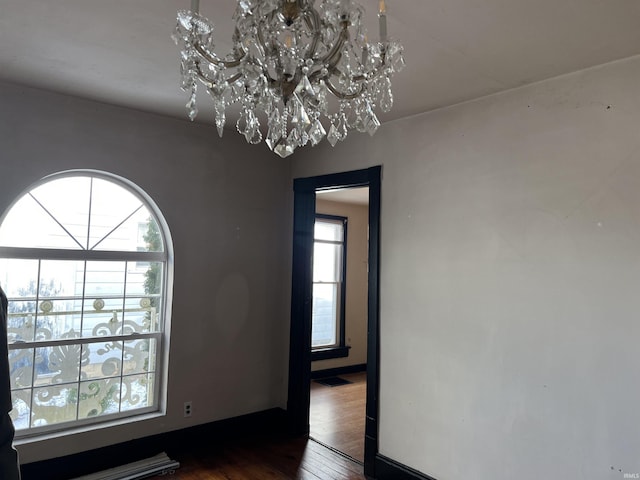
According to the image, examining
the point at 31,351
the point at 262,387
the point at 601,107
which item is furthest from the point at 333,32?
the point at 262,387

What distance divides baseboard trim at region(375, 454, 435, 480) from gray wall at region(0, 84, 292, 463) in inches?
47.8

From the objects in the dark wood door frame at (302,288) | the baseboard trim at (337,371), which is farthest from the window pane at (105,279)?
the baseboard trim at (337,371)

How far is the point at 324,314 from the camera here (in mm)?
5910

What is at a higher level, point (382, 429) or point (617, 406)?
point (617, 406)

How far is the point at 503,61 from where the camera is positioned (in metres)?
2.13

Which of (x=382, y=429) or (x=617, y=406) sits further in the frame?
(x=382, y=429)

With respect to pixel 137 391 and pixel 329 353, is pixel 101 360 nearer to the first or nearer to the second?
pixel 137 391

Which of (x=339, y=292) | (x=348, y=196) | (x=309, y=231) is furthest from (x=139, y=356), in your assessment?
(x=348, y=196)

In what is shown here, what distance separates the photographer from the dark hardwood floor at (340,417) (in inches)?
141

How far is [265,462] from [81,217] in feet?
7.53

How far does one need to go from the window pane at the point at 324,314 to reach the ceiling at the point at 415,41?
12.1 ft

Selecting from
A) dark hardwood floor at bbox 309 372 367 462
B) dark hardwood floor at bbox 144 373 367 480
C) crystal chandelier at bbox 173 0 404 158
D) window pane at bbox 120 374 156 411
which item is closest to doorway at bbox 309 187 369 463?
dark hardwood floor at bbox 309 372 367 462

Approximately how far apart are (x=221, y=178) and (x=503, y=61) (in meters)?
2.33

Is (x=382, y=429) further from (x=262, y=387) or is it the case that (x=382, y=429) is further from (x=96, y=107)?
(x=96, y=107)
